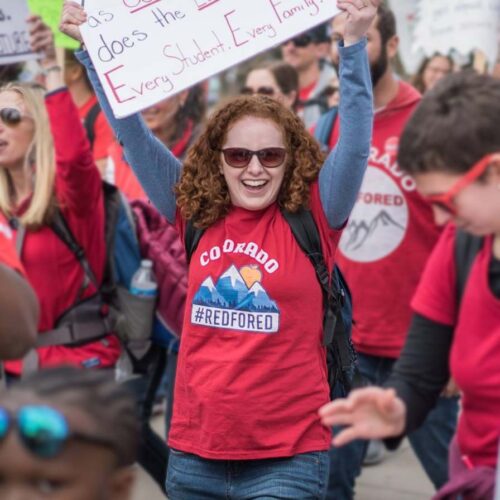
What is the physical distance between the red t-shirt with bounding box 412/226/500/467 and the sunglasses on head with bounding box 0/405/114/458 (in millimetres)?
802

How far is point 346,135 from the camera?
3.68 metres

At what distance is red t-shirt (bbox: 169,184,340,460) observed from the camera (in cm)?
367

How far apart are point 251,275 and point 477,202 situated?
1.25m

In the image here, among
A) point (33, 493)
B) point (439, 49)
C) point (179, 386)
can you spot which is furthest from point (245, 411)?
point (439, 49)

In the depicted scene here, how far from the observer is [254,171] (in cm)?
384

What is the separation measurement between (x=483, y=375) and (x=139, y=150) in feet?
5.37

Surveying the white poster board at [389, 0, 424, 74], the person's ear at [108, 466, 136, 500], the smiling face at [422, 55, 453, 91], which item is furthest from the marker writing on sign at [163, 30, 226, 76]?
the smiling face at [422, 55, 453, 91]

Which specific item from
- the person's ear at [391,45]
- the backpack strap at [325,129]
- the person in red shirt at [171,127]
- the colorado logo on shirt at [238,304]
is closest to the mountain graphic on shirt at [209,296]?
the colorado logo on shirt at [238,304]

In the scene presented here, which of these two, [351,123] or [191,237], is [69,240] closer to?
[191,237]

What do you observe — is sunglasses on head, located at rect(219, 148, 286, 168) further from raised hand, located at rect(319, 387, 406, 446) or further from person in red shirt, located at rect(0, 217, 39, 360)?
raised hand, located at rect(319, 387, 406, 446)

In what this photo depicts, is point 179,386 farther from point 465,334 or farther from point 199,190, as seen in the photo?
point 465,334

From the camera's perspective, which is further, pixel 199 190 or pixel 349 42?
pixel 199 190

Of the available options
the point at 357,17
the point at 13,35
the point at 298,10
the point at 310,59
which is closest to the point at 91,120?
the point at 13,35

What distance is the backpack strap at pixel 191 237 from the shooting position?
387 cm
